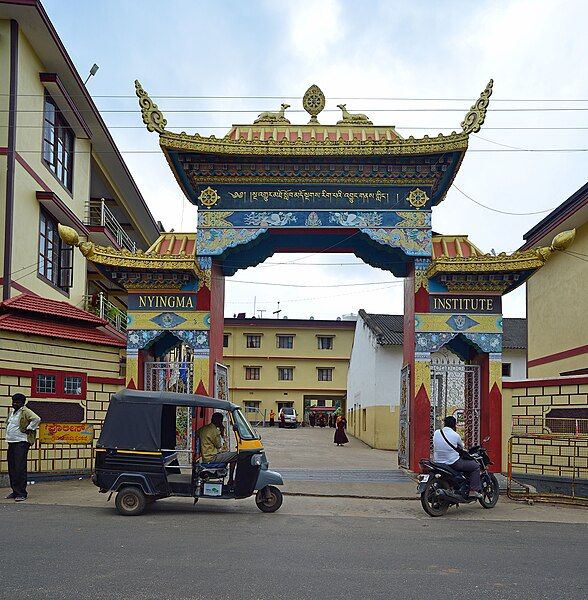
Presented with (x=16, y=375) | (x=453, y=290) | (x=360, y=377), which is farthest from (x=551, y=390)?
(x=360, y=377)

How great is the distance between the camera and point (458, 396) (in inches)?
687

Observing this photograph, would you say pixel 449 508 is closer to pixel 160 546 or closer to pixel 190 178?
pixel 160 546

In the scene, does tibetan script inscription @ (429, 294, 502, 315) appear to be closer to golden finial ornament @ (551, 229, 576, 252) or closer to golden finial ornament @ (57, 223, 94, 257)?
golden finial ornament @ (551, 229, 576, 252)

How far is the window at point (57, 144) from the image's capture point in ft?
73.2

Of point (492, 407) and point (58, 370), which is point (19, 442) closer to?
point (58, 370)

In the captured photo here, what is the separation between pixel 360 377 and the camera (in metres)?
39.1

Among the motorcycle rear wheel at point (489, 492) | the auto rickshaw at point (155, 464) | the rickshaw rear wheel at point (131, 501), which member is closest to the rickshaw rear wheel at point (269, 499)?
the auto rickshaw at point (155, 464)

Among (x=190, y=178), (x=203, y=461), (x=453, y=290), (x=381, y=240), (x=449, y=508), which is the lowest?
(x=449, y=508)

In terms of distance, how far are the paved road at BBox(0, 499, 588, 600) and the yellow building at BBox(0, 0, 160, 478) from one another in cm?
428

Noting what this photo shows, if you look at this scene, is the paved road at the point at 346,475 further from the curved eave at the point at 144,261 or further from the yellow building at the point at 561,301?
the yellow building at the point at 561,301

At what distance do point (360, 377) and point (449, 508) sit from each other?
2634cm

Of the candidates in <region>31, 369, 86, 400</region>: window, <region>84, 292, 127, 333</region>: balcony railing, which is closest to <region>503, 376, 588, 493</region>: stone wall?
<region>31, 369, 86, 400</region>: window

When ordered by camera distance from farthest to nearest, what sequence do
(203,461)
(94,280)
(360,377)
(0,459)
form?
(360,377) < (94,280) < (0,459) < (203,461)

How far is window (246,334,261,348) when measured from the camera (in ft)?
194
